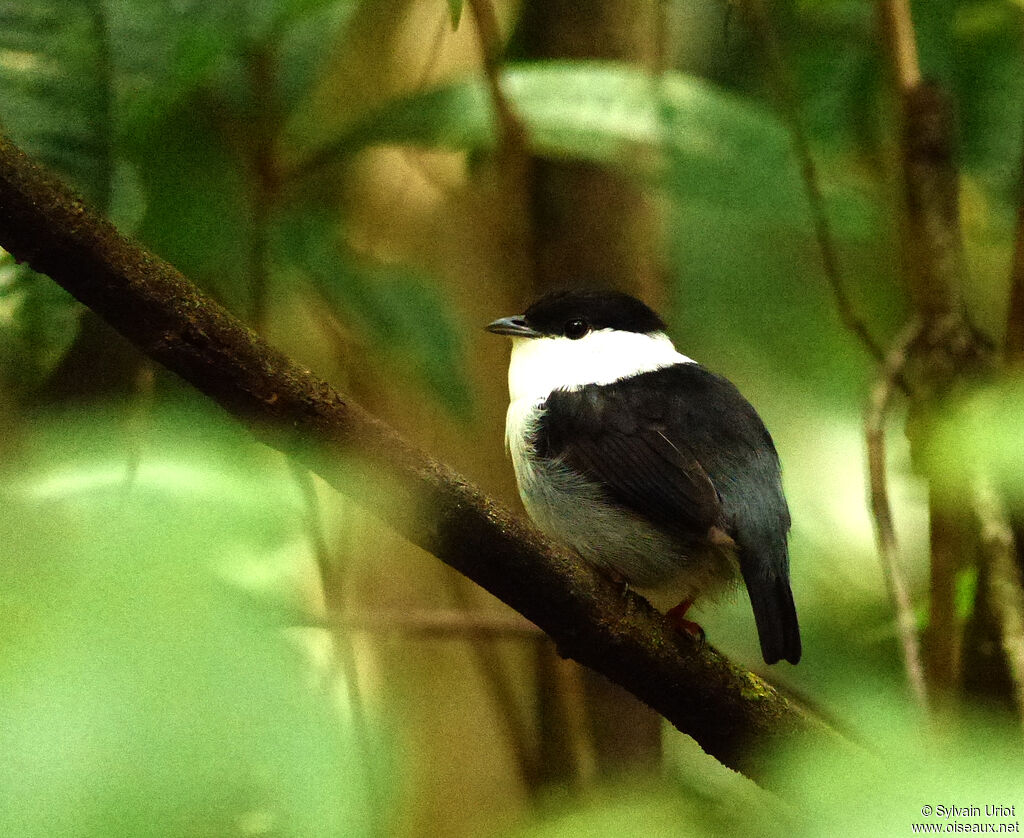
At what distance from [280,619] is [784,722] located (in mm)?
1050

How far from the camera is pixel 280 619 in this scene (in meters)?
1.22

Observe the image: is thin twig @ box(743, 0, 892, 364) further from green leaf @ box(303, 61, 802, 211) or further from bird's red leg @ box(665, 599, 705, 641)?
bird's red leg @ box(665, 599, 705, 641)

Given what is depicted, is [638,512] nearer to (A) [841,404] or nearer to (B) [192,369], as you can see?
(B) [192,369]

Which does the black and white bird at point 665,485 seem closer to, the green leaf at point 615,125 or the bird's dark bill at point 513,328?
the bird's dark bill at point 513,328

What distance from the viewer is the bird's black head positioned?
2.92m

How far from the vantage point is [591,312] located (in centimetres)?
294

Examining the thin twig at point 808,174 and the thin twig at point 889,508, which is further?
the thin twig at point 808,174

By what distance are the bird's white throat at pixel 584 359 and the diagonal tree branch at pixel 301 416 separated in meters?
1.05

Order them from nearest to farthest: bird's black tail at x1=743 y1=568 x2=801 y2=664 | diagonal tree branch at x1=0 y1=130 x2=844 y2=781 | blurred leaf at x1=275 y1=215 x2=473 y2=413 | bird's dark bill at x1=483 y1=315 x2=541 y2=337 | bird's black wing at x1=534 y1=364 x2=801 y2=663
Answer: diagonal tree branch at x1=0 y1=130 x2=844 y2=781 < bird's black tail at x1=743 y1=568 x2=801 y2=664 < bird's black wing at x1=534 y1=364 x2=801 y2=663 < blurred leaf at x1=275 y1=215 x2=473 y2=413 < bird's dark bill at x1=483 y1=315 x2=541 y2=337

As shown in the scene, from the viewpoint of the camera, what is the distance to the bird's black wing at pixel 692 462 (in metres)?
2.21

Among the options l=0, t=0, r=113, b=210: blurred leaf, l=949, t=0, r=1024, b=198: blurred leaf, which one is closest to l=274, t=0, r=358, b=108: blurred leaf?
l=0, t=0, r=113, b=210: blurred leaf

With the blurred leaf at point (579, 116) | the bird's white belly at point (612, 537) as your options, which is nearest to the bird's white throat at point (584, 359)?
the bird's white belly at point (612, 537)

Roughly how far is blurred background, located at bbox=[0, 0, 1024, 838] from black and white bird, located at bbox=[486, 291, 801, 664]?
242 mm

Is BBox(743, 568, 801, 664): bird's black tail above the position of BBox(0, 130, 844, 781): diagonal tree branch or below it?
below
